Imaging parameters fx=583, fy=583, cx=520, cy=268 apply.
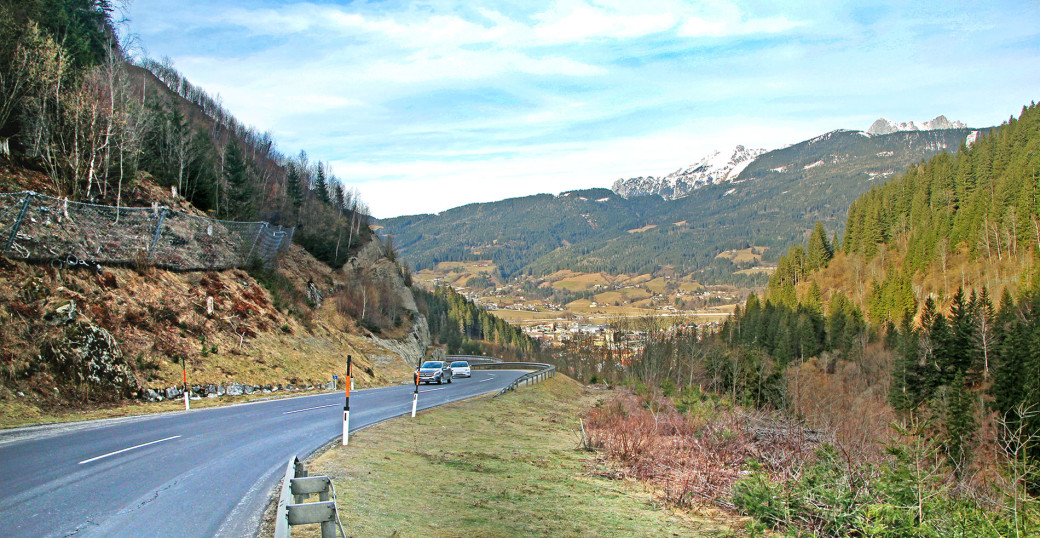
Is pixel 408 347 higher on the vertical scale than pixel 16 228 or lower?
lower

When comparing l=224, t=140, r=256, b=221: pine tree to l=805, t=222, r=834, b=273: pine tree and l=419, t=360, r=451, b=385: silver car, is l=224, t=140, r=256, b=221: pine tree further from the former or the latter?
l=805, t=222, r=834, b=273: pine tree

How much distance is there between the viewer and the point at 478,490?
39.1 ft

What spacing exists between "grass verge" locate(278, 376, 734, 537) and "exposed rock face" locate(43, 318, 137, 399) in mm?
9015

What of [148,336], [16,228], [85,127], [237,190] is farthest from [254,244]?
[16,228]

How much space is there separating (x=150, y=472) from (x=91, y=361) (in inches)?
440

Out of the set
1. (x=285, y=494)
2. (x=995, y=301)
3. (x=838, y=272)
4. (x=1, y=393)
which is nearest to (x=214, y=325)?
(x=1, y=393)

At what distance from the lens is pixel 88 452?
11508 mm

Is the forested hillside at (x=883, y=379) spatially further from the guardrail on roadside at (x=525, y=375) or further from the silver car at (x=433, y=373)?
the silver car at (x=433, y=373)

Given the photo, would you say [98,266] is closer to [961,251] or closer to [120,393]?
[120,393]

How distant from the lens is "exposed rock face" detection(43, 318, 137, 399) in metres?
17.9

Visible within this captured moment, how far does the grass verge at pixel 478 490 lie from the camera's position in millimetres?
9398

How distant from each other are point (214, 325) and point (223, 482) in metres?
20.3

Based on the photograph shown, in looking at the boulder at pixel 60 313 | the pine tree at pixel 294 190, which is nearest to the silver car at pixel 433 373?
the boulder at pixel 60 313

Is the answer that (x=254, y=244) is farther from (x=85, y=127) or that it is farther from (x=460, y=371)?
(x=460, y=371)
